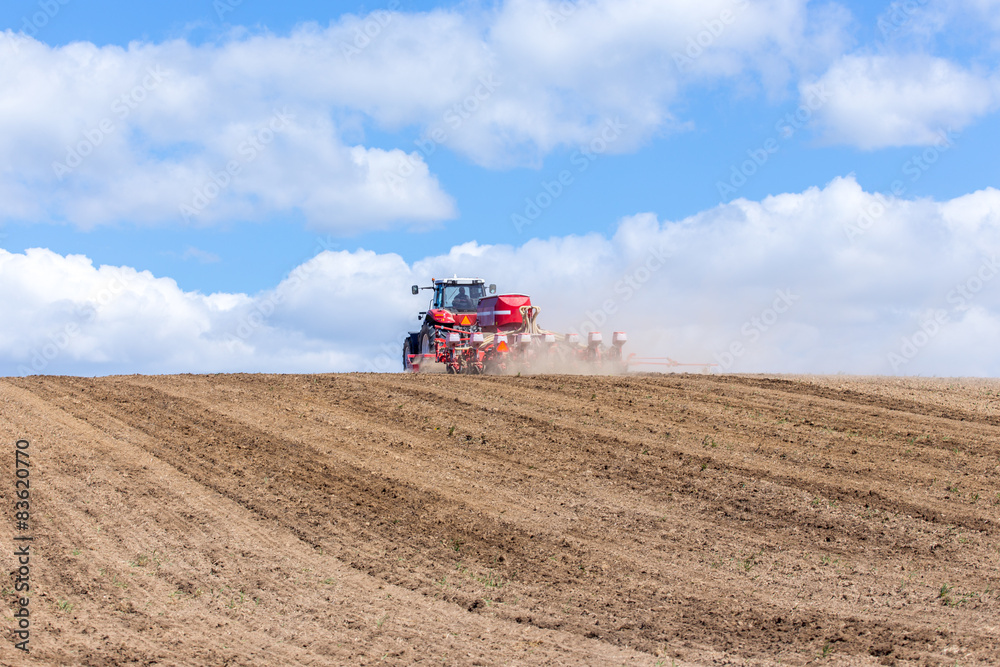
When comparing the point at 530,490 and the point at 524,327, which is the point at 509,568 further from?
the point at 524,327

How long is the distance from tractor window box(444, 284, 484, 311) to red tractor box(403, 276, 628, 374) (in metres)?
0.31

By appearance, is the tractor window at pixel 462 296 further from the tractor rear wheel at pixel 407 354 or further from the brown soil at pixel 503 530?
the brown soil at pixel 503 530

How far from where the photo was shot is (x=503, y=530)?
33.5 ft

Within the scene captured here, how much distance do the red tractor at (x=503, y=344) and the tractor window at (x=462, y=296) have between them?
0.31 meters

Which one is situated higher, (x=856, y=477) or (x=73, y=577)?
(x=856, y=477)

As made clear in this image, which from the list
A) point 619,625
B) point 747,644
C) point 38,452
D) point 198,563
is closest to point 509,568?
point 619,625

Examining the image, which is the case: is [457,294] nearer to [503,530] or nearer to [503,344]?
[503,344]

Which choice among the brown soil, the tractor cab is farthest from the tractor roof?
the brown soil

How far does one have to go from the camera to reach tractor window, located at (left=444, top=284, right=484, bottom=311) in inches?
1001

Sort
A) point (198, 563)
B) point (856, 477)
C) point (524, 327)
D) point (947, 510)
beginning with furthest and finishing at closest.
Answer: point (524, 327) < point (856, 477) < point (947, 510) < point (198, 563)

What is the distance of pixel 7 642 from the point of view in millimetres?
7598

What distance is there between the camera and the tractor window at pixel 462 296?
1001 inches

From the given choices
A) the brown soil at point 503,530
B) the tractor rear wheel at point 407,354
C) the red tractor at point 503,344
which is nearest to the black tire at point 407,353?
the tractor rear wheel at point 407,354

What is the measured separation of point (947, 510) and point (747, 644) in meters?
4.62
